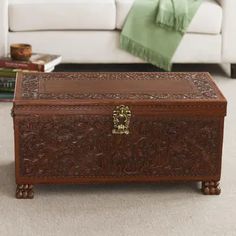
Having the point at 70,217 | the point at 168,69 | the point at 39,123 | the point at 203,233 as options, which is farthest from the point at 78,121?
the point at 168,69

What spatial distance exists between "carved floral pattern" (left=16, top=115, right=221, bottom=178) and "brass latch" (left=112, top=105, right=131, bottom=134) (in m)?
0.02

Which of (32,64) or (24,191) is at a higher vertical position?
(32,64)

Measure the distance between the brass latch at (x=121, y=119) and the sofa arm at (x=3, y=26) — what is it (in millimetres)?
1469

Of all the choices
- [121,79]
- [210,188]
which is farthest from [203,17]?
[210,188]

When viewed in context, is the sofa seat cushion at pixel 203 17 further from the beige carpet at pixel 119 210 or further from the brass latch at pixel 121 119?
the brass latch at pixel 121 119

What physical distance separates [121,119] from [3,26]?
4.91ft

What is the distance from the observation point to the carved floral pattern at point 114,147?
2.34 m

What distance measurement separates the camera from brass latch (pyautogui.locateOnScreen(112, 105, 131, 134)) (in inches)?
91.7

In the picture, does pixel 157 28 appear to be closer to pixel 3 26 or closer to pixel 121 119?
pixel 3 26

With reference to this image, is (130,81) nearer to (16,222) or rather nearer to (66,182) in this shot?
(66,182)

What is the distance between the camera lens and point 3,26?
3611mm

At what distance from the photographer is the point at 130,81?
8.43 ft

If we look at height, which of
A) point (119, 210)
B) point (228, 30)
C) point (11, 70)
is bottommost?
point (119, 210)

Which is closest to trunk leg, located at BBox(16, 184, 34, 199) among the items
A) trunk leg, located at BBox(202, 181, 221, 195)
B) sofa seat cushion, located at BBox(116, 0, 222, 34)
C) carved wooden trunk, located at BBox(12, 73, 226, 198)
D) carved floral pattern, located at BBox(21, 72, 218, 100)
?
carved wooden trunk, located at BBox(12, 73, 226, 198)
